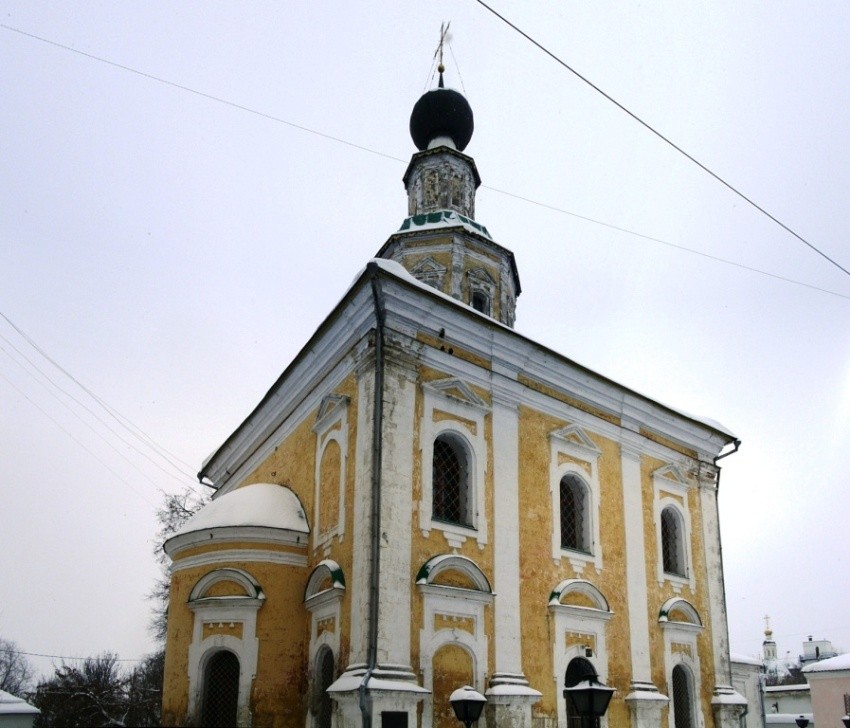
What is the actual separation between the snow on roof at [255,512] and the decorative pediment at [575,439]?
4684mm

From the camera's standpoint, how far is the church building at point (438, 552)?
41.3 feet

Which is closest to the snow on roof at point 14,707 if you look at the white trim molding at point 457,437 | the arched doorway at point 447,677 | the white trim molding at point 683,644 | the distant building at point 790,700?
the arched doorway at point 447,677

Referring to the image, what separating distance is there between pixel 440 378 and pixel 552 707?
5.47m

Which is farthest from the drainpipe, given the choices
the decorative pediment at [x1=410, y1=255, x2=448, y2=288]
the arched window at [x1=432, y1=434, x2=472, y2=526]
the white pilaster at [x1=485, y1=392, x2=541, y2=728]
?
the decorative pediment at [x1=410, y1=255, x2=448, y2=288]

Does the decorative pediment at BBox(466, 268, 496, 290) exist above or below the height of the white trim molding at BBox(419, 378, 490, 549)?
above

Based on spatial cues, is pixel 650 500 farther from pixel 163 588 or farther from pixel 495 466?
pixel 163 588

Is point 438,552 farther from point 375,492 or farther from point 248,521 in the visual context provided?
point 248,521

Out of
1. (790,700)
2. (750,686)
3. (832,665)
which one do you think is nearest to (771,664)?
(790,700)

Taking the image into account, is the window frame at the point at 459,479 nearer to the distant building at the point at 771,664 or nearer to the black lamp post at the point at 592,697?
the black lamp post at the point at 592,697

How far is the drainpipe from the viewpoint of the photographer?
37.5 ft

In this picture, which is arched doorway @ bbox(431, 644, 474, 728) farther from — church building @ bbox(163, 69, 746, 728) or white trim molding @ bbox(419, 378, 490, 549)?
white trim molding @ bbox(419, 378, 490, 549)

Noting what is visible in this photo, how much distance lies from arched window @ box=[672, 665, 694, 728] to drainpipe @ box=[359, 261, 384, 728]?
7.28 m

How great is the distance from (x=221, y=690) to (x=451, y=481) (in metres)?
4.82

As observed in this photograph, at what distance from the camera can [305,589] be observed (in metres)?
14.0
